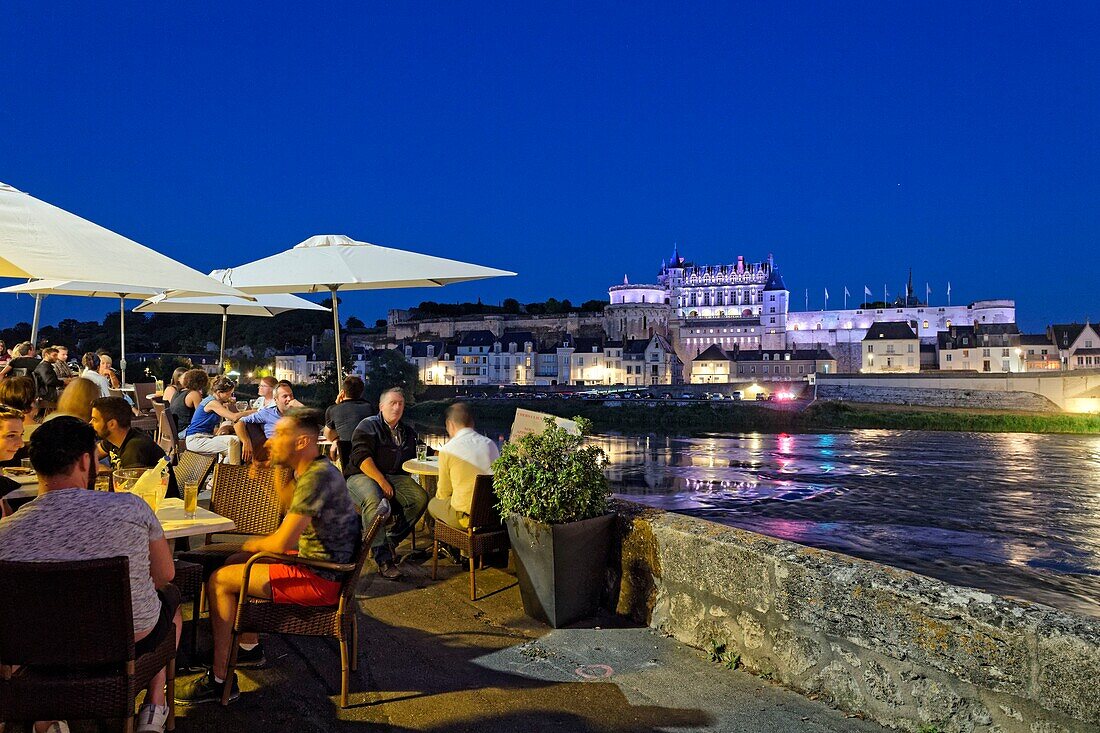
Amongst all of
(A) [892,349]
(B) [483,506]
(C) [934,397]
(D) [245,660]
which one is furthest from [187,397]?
(A) [892,349]

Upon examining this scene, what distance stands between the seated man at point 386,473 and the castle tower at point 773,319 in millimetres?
100375

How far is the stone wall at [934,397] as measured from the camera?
196 feet

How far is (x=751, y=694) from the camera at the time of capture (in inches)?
144

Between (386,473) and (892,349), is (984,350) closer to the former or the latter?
(892,349)

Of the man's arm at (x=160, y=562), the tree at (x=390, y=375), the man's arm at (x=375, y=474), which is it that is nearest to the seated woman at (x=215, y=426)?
the man's arm at (x=375, y=474)

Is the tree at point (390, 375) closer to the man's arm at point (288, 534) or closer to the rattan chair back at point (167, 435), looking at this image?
the rattan chair back at point (167, 435)

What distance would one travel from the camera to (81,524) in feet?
8.44

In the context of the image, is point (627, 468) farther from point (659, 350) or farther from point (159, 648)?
point (659, 350)

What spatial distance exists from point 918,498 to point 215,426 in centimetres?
2072

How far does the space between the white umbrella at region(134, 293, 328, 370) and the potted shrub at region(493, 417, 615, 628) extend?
735 cm

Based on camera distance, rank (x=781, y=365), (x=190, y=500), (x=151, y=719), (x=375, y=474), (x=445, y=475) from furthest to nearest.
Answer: (x=781, y=365)
(x=375, y=474)
(x=445, y=475)
(x=190, y=500)
(x=151, y=719)

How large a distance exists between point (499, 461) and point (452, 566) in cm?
151

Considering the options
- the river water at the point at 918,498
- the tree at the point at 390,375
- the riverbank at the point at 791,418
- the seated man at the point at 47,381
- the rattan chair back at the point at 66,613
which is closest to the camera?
the rattan chair back at the point at 66,613

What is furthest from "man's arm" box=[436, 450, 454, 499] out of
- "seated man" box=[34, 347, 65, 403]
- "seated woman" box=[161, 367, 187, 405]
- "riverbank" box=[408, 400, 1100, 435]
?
"riverbank" box=[408, 400, 1100, 435]
